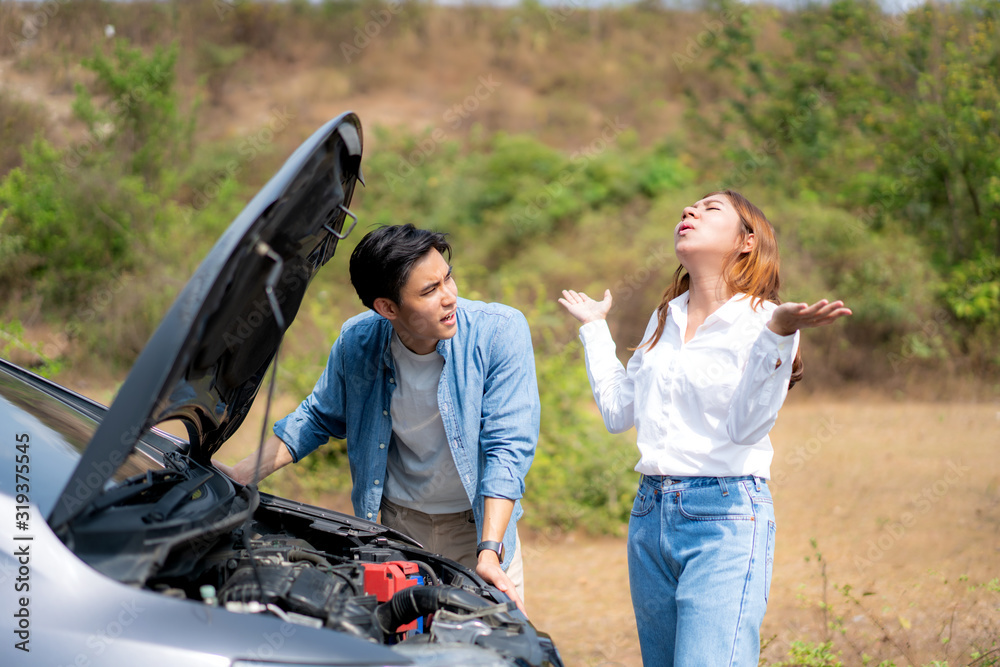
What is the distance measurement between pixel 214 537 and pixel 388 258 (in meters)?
0.96

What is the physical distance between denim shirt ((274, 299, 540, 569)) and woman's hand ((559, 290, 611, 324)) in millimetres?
194

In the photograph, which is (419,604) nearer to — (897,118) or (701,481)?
(701,481)

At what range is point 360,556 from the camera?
91.7 inches

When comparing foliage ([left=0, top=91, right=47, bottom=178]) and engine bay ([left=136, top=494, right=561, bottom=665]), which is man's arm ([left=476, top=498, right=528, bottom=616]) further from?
foliage ([left=0, top=91, right=47, bottom=178])

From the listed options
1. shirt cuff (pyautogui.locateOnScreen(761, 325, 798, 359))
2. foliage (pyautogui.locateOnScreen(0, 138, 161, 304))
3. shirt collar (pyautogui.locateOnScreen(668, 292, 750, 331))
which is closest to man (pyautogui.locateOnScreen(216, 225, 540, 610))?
shirt collar (pyautogui.locateOnScreen(668, 292, 750, 331))

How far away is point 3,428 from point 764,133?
15.5 meters

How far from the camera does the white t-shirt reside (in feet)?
8.89

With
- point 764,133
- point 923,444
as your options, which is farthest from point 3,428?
point 764,133

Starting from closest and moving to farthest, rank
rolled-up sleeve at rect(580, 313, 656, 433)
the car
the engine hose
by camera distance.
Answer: the car, the engine hose, rolled-up sleeve at rect(580, 313, 656, 433)

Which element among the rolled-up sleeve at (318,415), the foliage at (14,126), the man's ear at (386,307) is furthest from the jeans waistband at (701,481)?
the foliage at (14,126)

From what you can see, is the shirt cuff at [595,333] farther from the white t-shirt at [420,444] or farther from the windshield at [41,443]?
the windshield at [41,443]

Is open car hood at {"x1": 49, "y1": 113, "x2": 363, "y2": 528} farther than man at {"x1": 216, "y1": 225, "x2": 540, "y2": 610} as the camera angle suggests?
No

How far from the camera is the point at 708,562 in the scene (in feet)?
6.75

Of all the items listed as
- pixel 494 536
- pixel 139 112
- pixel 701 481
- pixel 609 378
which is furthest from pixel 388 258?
pixel 139 112
